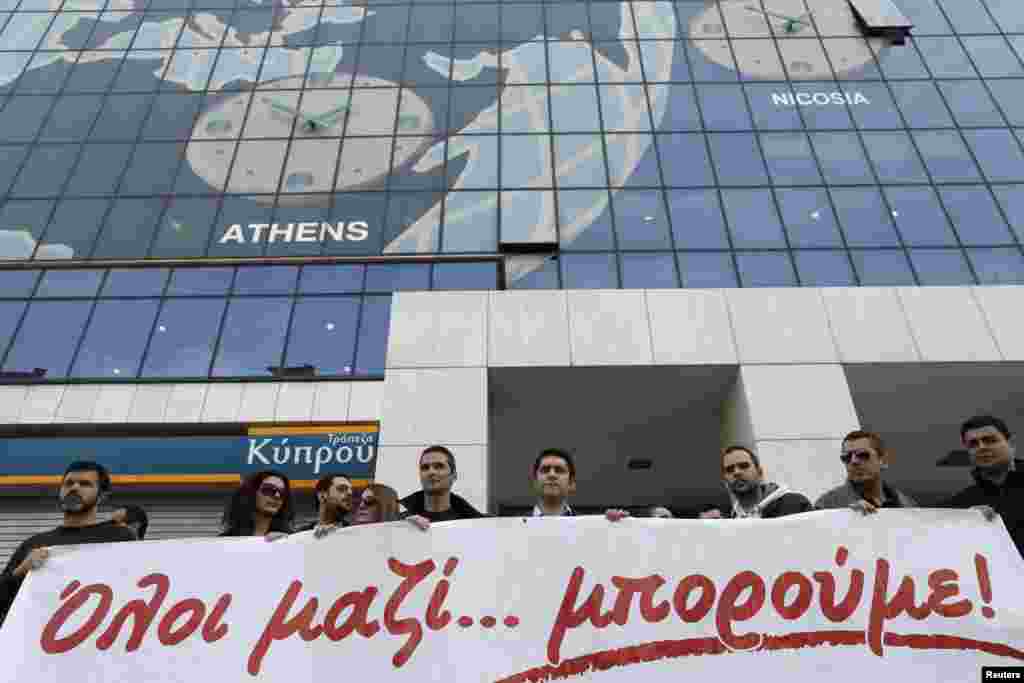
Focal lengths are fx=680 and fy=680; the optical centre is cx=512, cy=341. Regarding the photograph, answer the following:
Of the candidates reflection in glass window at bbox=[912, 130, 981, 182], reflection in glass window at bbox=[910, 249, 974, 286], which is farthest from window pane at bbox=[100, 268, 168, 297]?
reflection in glass window at bbox=[912, 130, 981, 182]

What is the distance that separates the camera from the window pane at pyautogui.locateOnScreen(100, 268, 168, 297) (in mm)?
18984

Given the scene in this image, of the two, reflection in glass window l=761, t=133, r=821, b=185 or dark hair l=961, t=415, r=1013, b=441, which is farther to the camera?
reflection in glass window l=761, t=133, r=821, b=185

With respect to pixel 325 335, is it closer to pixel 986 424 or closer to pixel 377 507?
pixel 377 507

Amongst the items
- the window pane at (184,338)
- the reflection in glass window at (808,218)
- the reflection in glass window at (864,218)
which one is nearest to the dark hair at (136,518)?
the window pane at (184,338)

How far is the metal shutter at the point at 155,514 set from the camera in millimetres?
15234

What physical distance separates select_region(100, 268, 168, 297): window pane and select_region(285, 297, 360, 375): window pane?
13.4 feet

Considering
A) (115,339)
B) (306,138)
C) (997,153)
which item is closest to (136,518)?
(115,339)

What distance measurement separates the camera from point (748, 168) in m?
21.5

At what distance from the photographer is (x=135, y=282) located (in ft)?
63.1

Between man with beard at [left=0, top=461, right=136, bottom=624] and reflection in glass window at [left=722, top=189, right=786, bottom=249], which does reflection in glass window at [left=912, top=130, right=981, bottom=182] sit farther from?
man with beard at [left=0, top=461, right=136, bottom=624]

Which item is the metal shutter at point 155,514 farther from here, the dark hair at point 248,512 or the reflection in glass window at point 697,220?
the reflection in glass window at point 697,220

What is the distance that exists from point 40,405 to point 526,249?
13.0 meters

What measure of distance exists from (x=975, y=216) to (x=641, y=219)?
32.0 feet

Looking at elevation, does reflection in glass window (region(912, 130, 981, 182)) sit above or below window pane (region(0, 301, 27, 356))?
above
